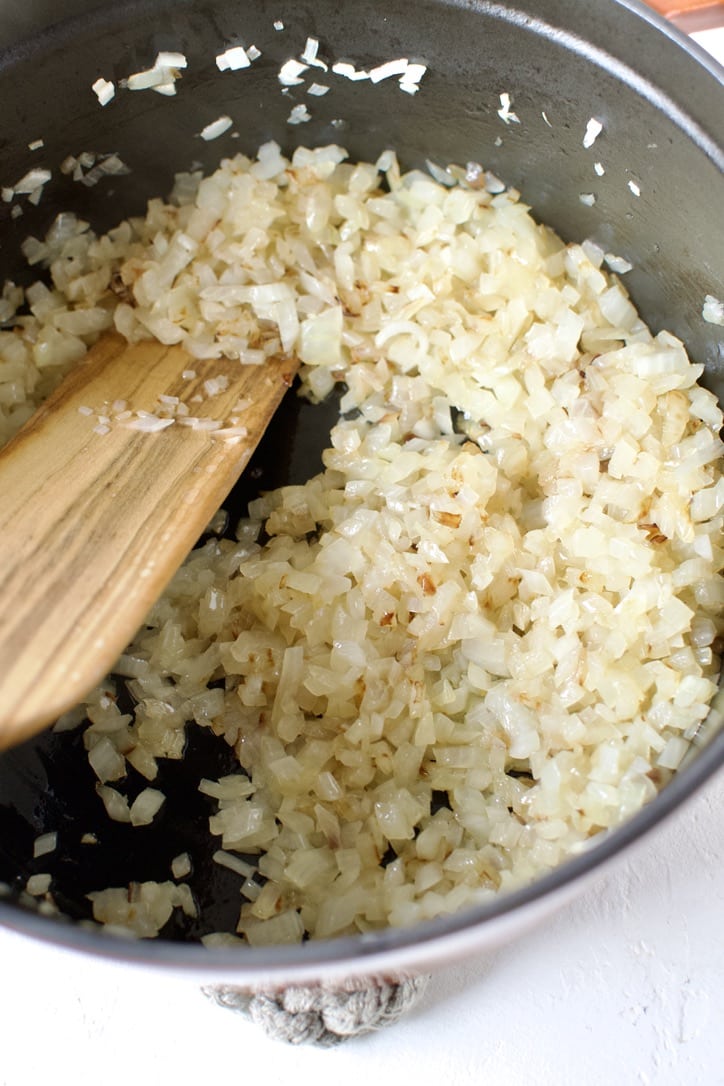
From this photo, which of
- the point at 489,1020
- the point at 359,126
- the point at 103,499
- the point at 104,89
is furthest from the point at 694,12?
the point at 489,1020

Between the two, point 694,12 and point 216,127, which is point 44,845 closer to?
point 216,127

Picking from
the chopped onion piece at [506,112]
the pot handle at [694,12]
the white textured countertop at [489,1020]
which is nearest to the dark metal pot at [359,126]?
the chopped onion piece at [506,112]

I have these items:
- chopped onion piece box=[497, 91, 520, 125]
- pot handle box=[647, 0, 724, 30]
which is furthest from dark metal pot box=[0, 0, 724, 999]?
pot handle box=[647, 0, 724, 30]

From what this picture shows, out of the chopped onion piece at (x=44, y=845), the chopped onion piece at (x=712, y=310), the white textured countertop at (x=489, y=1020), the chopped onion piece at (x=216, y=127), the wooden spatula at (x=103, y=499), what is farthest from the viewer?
the chopped onion piece at (x=216, y=127)

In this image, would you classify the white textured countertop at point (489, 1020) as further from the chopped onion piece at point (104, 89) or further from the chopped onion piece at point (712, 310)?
the chopped onion piece at point (104, 89)

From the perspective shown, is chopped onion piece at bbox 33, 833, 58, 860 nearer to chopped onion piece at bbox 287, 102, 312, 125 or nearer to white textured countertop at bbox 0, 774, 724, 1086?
white textured countertop at bbox 0, 774, 724, 1086

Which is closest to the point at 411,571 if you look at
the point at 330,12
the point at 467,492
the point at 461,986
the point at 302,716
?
the point at 467,492

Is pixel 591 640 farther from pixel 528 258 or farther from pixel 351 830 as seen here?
pixel 528 258
